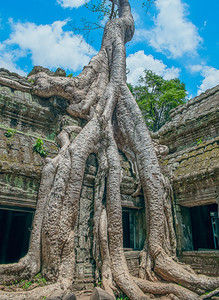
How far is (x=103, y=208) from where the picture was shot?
4223 millimetres

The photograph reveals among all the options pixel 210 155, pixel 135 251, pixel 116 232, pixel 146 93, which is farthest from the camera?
pixel 146 93

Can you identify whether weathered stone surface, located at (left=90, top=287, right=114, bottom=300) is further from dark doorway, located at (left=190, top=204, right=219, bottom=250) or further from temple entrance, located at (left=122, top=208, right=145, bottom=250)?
dark doorway, located at (left=190, top=204, right=219, bottom=250)

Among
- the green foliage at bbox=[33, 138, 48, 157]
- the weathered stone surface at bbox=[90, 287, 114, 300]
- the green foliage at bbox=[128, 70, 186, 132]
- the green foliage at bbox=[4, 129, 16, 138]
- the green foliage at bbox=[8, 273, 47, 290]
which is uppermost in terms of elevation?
→ the green foliage at bbox=[128, 70, 186, 132]

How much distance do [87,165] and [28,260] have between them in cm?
191

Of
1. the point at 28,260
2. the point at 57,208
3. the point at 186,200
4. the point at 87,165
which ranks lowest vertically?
the point at 28,260

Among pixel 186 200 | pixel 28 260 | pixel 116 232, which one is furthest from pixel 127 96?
pixel 28 260

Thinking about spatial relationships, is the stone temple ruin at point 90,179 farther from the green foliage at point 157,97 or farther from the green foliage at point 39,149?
the green foliage at point 157,97

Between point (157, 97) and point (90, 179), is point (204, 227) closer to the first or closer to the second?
point (90, 179)

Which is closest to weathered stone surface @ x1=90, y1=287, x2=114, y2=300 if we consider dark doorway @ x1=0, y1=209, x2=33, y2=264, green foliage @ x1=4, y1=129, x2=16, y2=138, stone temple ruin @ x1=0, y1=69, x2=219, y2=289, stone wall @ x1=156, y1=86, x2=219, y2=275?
stone temple ruin @ x1=0, y1=69, x2=219, y2=289

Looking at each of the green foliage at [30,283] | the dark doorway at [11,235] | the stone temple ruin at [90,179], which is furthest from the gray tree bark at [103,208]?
the dark doorway at [11,235]

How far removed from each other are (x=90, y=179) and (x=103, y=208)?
2.04 feet

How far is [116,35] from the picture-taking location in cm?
698

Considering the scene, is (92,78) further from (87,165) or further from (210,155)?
(210,155)

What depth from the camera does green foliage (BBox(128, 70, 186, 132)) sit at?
14.4m
